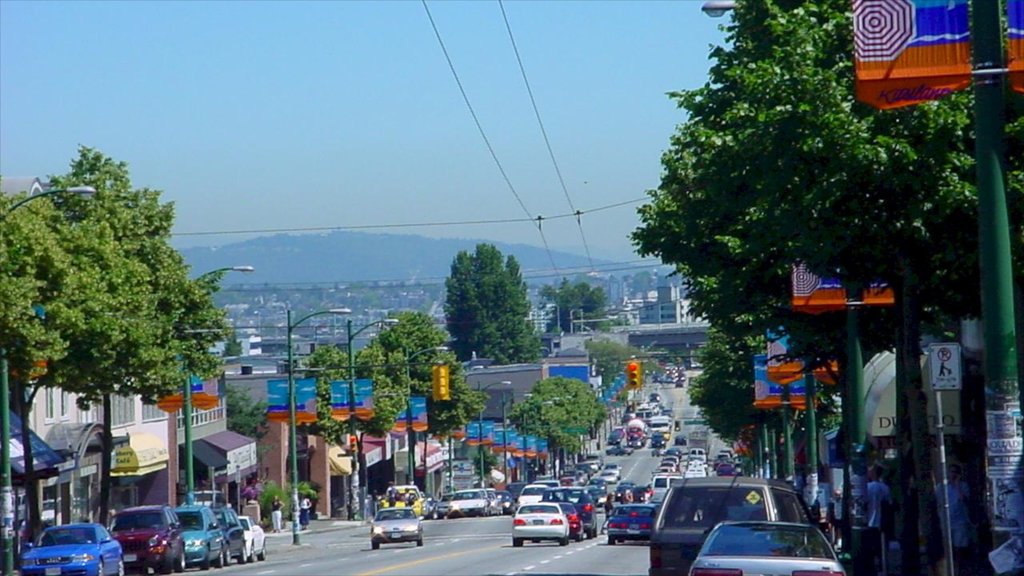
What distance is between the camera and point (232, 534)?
4497 centimetres

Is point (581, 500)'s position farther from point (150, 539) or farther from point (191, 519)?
point (150, 539)

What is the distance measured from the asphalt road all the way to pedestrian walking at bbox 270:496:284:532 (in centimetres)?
348

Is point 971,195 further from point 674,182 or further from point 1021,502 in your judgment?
point 674,182

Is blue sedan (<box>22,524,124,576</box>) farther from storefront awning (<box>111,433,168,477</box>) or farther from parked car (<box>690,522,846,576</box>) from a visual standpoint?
storefront awning (<box>111,433,168,477</box>)

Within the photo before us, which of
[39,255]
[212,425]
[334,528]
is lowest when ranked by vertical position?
[334,528]

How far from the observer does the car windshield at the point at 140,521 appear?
130 ft

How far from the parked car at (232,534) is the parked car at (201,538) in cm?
43

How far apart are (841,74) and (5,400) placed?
2247cm

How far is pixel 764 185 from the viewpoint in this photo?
19.6m

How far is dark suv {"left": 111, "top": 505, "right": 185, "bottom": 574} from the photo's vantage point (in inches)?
1517

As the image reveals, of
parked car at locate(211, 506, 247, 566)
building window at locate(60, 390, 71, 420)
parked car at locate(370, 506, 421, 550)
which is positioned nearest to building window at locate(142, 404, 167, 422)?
building window at locate(60, 390, 71, 420)

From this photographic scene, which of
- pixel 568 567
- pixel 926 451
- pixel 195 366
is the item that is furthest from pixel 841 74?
pixel 195 366

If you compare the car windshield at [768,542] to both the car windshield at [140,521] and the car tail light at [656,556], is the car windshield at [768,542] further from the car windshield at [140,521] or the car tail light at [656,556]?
the car windshield at [140,521]

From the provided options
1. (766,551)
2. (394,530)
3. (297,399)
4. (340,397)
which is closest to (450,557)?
(394,530)
